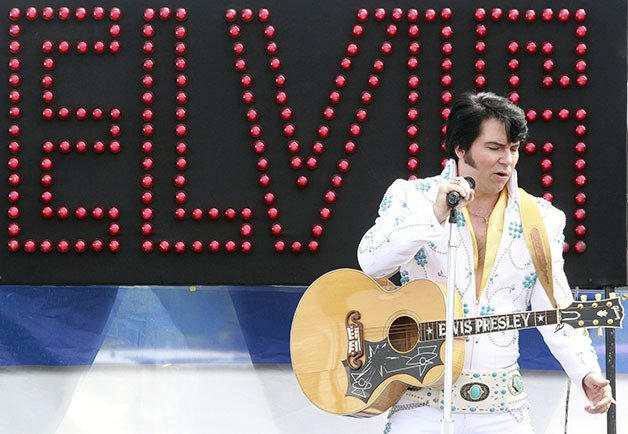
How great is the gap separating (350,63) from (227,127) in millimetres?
607

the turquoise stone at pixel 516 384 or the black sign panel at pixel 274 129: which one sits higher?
the black sign panel at pixel 274 129

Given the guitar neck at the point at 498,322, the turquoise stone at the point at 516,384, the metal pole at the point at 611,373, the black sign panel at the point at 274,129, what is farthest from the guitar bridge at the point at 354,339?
the metal pole at the point at 611,373

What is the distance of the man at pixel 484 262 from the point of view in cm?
406

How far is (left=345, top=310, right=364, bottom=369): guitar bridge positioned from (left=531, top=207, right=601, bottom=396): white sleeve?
0.61 m

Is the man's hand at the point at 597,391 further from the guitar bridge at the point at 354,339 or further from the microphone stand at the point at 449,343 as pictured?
the guitar bridge at the point at 354,339

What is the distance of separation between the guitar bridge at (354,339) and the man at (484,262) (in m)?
0.20

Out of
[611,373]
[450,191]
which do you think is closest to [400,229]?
[450,191]

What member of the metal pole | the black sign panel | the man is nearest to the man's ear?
the man

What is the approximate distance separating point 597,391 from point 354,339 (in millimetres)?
845

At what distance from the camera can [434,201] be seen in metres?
4.02

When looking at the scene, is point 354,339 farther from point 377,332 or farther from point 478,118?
point 478,118

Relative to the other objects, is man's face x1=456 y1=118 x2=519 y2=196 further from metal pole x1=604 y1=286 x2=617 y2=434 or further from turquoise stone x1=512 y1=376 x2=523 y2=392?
metal pole x1=604 y1=286 x2=617 y2=434

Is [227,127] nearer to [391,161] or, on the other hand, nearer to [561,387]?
[391,161]

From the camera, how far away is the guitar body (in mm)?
4152
